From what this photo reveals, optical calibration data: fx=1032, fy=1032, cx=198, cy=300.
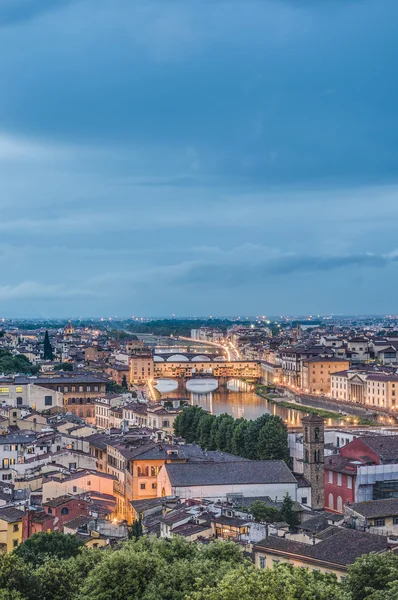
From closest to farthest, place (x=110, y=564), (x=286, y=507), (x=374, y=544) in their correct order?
(x=110, y=564), (x=374, y=544), (x=286, y=507)

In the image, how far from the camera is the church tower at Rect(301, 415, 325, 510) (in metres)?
16.4

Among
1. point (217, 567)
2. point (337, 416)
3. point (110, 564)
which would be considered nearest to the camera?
point (110, 564)

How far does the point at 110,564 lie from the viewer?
8.94m

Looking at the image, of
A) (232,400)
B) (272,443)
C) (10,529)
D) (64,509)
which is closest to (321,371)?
(232,400)

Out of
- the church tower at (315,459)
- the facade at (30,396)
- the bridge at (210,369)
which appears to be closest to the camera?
the church tower at (315,459)

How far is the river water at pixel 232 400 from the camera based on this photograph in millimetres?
34094

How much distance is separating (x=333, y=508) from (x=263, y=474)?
152 centimetres

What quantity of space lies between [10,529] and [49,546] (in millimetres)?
1745

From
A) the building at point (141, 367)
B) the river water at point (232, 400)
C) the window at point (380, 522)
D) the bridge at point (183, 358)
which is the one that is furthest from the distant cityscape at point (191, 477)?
the bridge at point (183, 358)

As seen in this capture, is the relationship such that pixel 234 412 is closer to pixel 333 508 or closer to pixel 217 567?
pixel 333 508

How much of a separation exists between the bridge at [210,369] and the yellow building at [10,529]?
42.0 metres

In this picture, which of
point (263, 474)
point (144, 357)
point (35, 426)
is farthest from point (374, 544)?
point (144, 357)

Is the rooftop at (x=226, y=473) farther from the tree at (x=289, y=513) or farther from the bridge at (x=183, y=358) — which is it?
the bridge at (x=183, y=358)

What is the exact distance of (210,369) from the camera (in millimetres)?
58062
